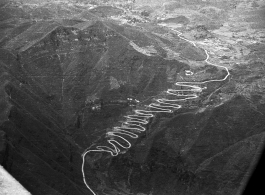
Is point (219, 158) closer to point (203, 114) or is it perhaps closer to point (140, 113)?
point (203, 114)

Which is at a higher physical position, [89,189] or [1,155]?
[1,155]

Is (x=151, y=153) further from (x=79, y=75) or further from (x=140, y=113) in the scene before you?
(x=79, y=75)

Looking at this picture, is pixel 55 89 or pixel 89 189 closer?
pixel 89 189

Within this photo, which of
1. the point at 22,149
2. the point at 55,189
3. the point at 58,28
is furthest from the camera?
the point at 58,28

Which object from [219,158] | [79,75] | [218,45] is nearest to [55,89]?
[79,75]

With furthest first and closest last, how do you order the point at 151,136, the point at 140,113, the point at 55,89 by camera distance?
the point at 55,89, the point at 140,113, the point at 151,136

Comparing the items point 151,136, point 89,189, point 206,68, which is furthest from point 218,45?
point 89,189
